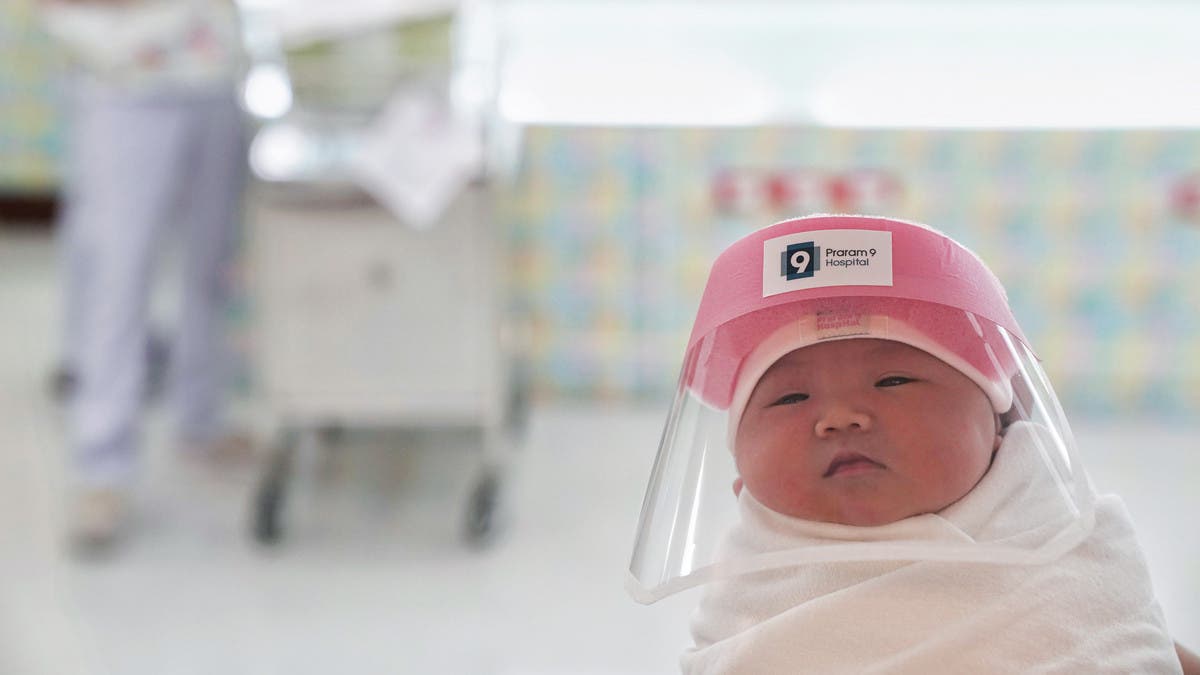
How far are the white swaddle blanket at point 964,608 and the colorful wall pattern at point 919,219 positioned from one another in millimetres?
2309

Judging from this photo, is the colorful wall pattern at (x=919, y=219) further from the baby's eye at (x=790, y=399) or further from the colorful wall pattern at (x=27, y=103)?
the baby's eye at (x=790, y=399)

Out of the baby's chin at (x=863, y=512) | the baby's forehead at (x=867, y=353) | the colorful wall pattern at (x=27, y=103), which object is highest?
the colorful wall pattern at (x=27, y=103)

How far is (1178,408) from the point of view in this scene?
124 inches

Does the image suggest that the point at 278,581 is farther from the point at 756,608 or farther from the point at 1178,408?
the point at 1178,408

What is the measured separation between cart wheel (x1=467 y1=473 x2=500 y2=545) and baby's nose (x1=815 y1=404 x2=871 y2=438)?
1.70 metres

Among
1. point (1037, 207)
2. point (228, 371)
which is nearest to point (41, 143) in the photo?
point (228, 371)

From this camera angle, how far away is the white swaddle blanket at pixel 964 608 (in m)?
Result: 0.77

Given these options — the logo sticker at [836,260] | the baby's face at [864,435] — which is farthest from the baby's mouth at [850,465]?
the logo sticker at [836,260]

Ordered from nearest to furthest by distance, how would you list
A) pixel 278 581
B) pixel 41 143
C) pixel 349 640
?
pixel 349 640, pixel 278 581, pixel 41 143

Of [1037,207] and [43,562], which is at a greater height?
[1037,207]

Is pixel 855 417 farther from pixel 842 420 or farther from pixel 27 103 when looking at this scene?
pixel 27 103

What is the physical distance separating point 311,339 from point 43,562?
656 mm

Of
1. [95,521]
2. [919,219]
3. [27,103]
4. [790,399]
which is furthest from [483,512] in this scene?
[27,103]

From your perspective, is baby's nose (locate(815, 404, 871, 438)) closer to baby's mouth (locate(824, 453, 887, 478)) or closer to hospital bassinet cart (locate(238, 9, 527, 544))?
baby's mouth (locate(824, 453, 887, 478))
